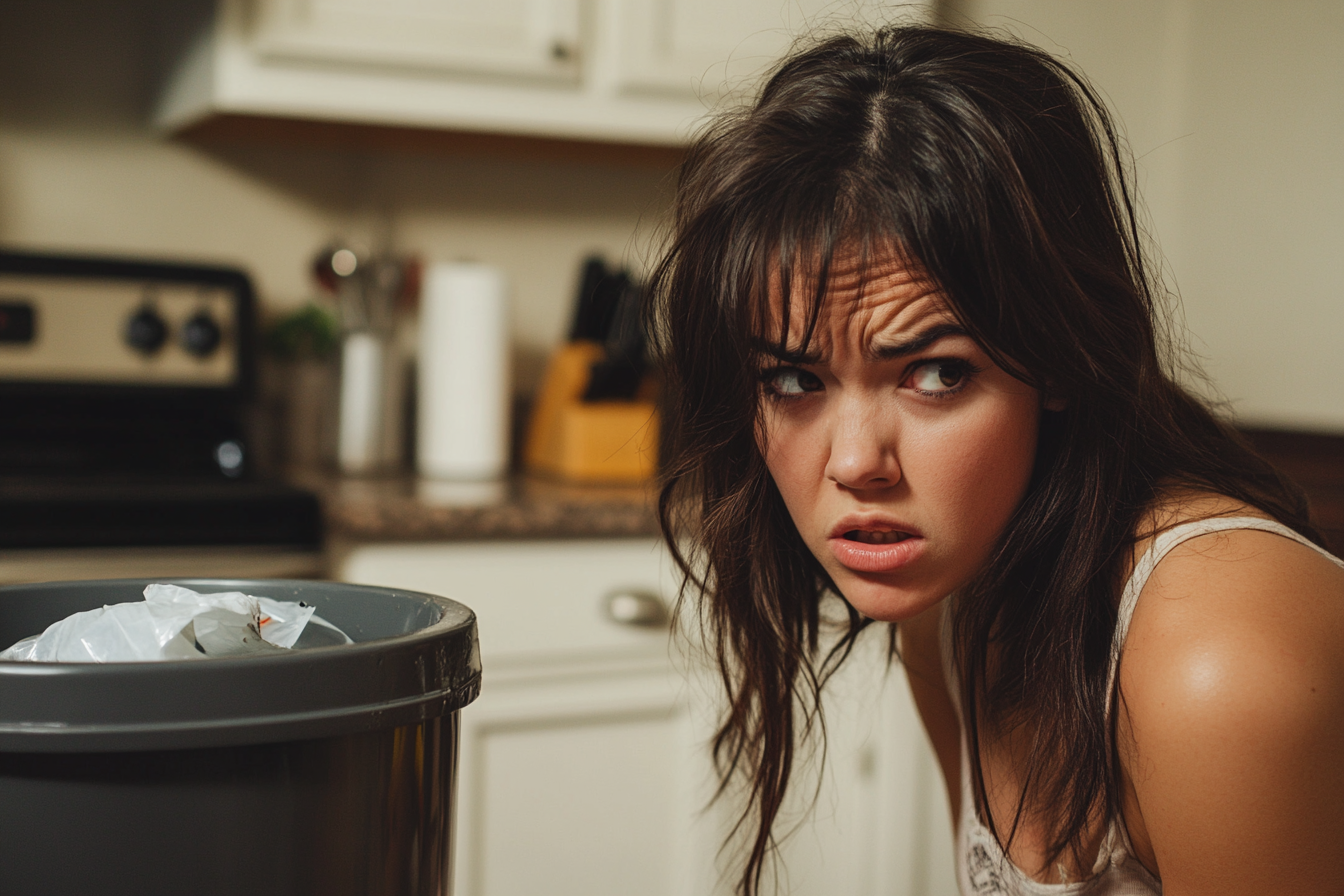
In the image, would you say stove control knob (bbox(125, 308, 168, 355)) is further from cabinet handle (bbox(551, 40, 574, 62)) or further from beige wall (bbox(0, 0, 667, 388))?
cabinet handle (bbox(551, 40, 574, 62))

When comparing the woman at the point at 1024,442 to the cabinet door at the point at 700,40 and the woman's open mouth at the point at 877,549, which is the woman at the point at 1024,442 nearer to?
the woman's open mouth at the point at 877,549

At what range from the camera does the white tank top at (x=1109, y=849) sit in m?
0.63

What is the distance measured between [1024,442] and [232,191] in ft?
5.32

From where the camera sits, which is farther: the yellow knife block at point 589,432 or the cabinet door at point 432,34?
the yellow knife block at point 589,432

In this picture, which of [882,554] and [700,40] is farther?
[700,40]

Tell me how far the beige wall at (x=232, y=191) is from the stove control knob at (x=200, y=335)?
0.68ft

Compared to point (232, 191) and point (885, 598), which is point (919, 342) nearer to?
point (885, 598)

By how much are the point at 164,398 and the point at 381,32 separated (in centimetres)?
60

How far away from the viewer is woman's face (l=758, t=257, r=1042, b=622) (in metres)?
0.56

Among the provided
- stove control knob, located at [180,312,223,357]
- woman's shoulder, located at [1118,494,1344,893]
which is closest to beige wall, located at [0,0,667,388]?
stove control knob, located at [180,312,223,357]

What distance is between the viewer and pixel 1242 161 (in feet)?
6.06

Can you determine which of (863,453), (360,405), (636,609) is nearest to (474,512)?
(636,609)

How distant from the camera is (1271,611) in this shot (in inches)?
21.8

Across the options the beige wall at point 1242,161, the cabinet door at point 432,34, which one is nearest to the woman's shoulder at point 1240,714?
the beige wall at point 1242,161
